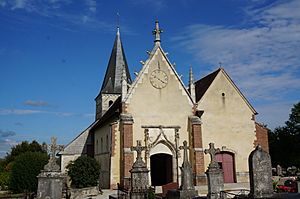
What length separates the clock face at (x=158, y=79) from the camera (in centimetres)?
2738

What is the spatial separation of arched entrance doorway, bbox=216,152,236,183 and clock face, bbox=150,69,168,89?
726cm

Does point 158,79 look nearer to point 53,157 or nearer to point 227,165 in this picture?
point 227,165

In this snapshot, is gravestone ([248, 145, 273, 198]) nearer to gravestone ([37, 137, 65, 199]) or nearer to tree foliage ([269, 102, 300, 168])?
gravestone ([37, 137, 65, 199])

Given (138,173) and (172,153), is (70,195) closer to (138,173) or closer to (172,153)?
(138,173)

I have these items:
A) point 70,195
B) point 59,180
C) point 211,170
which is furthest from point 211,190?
point 70,195

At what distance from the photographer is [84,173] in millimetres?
26391

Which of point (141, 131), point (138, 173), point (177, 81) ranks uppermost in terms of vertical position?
point (177, 81)

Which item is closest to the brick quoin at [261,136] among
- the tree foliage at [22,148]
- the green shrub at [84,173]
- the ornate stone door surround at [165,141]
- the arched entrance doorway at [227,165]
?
the arched entrance doorway at [227,165]

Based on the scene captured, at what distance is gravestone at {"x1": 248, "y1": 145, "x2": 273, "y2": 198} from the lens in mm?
10867

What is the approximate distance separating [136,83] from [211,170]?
12.7m

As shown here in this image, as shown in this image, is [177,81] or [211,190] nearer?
[211,190]

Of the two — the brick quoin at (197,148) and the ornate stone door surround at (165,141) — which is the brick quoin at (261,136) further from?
the ornate stone door surround at (165,141)

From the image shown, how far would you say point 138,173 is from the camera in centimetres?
1830

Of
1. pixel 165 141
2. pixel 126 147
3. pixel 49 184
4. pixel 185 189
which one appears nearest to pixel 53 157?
pixel 49 184
